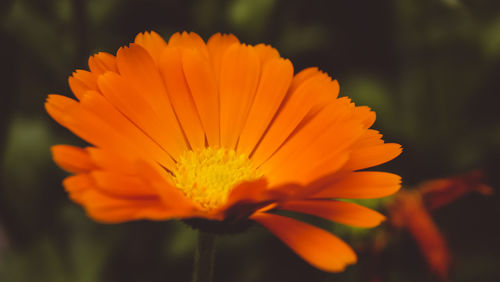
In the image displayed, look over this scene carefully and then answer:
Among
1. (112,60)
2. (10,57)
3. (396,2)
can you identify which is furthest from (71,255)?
(396,2)

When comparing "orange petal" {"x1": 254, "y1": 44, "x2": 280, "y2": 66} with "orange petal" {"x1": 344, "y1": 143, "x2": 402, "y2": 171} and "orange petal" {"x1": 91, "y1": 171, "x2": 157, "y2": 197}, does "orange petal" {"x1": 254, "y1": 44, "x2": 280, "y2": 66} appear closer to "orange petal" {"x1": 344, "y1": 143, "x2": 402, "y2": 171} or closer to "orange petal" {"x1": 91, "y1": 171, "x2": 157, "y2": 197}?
"orange petal" {"x1": 344, "y1": 143, "x2": 402, "y2": 171}

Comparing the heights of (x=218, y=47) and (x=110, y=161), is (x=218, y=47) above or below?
above

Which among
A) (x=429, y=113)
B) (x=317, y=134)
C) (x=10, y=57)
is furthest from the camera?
(x=429, y=113)

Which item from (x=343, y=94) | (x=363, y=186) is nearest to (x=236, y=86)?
(x=363, y=186)

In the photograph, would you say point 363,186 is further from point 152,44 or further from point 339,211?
point 152,44

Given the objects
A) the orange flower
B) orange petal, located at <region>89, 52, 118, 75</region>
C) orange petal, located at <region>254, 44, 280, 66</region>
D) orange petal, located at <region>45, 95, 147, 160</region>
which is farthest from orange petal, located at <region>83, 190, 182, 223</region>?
orange petal, located at <region>254, 44, 280, 66</region>

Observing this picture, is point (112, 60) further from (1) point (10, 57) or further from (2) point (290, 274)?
(2) point (290, 274)
